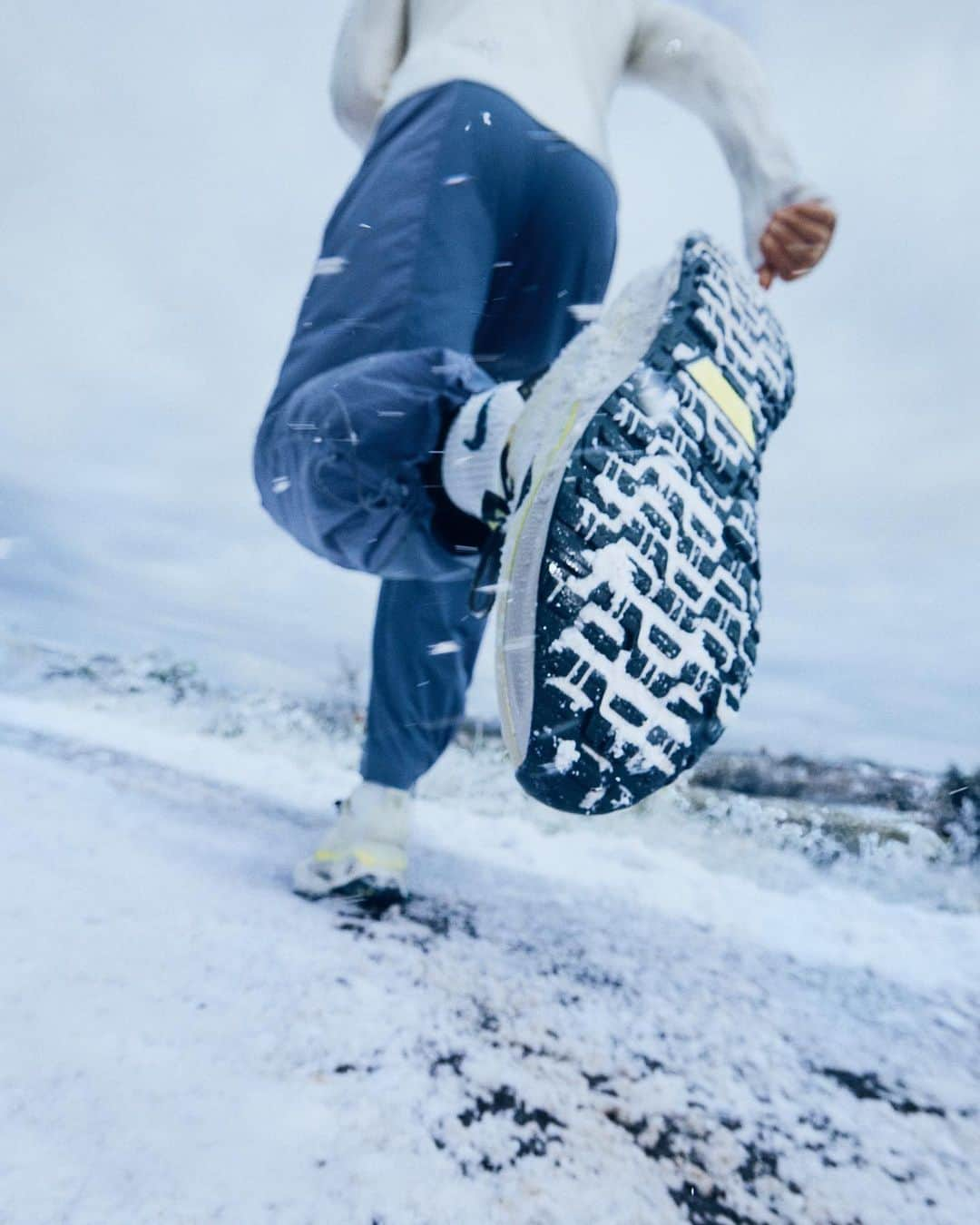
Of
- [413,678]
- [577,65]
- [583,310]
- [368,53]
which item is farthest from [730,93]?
[413,678]

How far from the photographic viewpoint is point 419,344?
3.42 ft

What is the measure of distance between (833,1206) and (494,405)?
0.85 meters

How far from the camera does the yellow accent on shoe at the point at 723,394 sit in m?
0.85

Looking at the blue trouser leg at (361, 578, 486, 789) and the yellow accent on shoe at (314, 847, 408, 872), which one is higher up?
the blue trouser leg at (361, 578, 486, 789)

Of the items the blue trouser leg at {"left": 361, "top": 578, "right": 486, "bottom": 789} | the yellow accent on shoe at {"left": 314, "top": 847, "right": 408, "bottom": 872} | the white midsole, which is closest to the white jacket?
the white midsole

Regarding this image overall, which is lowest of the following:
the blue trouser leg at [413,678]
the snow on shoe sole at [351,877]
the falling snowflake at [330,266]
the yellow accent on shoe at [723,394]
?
the snow on shoe sole at [351,877]

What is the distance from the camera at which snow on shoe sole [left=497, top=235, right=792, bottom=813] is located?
2.33 ft

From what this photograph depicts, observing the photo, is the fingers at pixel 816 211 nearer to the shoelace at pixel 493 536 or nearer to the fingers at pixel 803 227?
the fingers at pixel 803 227

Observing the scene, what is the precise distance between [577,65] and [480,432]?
33.8 inches

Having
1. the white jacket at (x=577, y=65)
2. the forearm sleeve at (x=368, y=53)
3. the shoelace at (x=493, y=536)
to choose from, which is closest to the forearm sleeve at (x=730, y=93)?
the white jacket at (x=577, y=65)

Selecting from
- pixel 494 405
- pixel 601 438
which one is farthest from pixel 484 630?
pixel 601 438

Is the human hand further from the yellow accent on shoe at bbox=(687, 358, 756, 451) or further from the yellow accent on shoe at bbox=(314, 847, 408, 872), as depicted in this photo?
the yellow accent on shoe at bbox=(314, 847, 408, 872)

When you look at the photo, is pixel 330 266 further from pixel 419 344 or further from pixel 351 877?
pixel 351 877

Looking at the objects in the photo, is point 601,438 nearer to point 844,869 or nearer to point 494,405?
point 494,405
